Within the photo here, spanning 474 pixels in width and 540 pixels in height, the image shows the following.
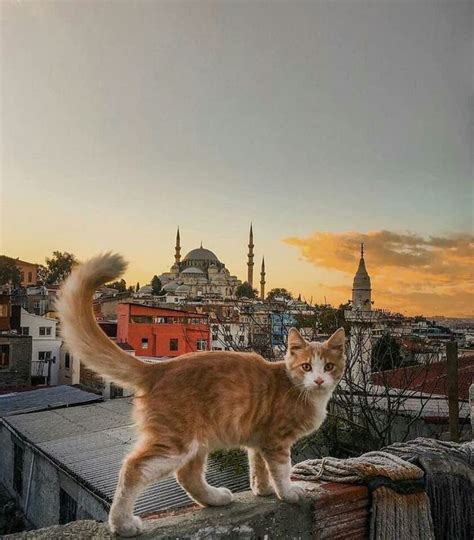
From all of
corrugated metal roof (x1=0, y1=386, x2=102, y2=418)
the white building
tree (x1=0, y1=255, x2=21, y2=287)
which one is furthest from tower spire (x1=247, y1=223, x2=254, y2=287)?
corrugated metal roof (x1=0, y1=386, x2=102, y2=418)

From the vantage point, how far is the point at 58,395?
919cm

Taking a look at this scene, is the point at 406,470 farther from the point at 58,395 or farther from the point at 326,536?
the point at 58,395

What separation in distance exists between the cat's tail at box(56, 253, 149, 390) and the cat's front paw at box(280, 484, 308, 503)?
45 centimetres

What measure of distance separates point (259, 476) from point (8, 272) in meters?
27.9

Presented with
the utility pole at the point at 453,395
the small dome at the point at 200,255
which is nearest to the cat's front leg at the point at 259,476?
the utility pole at the point at 453,395

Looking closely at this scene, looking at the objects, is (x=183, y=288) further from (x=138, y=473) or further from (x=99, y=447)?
(x=138, y=473)

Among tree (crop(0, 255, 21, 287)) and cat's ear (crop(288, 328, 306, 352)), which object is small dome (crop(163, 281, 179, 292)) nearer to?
tree (crop(0, 255, 21, 287))

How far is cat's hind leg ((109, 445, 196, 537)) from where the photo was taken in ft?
3.35

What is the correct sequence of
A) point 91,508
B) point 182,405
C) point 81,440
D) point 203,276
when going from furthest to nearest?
1. point 203,276
2. point 81,440
3. point 91,508
4. point 182,405

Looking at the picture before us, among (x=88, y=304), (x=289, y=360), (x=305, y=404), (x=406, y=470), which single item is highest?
(x=88, y=304)

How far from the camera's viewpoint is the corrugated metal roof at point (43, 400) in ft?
26.3

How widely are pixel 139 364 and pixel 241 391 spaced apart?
265 millimetres

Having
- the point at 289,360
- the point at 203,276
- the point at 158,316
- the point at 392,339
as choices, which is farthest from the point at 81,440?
the point at 203,276

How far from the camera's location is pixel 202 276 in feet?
163
